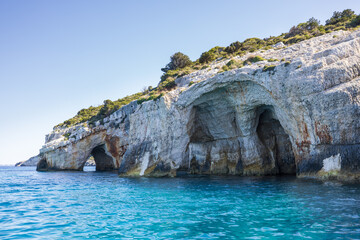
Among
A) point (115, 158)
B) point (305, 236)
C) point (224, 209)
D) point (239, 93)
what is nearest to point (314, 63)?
point (239, 93)

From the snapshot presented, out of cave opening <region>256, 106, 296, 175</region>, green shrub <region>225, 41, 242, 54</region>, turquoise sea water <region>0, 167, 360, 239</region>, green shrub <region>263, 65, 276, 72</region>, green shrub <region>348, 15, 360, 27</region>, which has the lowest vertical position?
turquoise sea water <region>0, 167, 360, 239</region>

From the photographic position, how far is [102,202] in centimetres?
1603

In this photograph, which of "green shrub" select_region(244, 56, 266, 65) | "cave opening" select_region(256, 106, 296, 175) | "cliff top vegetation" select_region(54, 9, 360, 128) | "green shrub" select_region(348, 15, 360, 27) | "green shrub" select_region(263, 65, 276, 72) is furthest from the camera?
"cliff top vegetation" select_region(54, 9, 360, 128)

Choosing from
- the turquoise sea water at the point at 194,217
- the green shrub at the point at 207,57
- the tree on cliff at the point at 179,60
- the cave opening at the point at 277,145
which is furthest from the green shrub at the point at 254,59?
the tree on cliff at the point at 179,60

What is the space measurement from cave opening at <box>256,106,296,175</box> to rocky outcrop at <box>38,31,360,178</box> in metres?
0.12

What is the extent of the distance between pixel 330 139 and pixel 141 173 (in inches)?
893

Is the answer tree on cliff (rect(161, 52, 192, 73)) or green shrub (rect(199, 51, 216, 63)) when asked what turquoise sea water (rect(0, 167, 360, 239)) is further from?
tree on cliff (rect(161, 52, 192, 73))

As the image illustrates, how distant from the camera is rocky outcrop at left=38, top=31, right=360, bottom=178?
66.8ft

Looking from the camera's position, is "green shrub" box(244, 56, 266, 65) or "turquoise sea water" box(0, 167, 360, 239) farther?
"green shrub" box(244, 56, 266, 65)

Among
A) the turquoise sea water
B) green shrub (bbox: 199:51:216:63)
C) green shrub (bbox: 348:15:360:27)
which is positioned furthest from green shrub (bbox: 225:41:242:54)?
the turquoise sea water

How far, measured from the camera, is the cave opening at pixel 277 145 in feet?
105

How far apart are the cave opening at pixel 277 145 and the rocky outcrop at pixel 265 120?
12cm

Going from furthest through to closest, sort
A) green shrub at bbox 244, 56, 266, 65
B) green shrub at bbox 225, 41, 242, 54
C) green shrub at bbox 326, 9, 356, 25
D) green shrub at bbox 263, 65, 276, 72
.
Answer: green shrub at bbox 225, 41, 242, 54
green shrub at bbox 326, 9, 356, 25
green shrub at bbox 244, 56, 266, 65
green shrub at bbox 263, 65, 276, 72

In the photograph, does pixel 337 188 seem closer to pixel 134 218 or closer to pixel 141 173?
pixel 134 218
